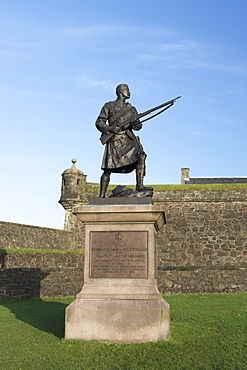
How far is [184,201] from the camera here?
77.4 ft

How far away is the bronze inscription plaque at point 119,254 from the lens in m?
6.72

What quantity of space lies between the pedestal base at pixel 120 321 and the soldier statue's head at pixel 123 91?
3.74 m

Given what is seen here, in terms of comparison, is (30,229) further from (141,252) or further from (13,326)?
(141,252)

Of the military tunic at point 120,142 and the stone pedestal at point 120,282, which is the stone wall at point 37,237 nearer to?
the military tunic at point 120,142

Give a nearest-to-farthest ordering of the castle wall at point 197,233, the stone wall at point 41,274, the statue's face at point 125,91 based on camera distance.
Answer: the statue's face at point 125,91, the stone wall at point 41,274, the castle wall at point 197,233

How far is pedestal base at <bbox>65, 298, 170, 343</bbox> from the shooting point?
249 inches

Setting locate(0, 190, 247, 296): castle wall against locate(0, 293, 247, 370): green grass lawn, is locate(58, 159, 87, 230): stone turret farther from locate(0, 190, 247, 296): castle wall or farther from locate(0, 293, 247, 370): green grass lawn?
locate(0, 293, 247, 370): green grass lawn

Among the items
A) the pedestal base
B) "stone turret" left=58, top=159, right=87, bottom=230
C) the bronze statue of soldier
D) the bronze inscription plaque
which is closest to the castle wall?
"stone turret" left=58, top=159, right=87, bottom=230

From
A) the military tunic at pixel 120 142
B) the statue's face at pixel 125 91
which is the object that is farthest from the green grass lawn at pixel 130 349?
the statue's face at pixel 125 91

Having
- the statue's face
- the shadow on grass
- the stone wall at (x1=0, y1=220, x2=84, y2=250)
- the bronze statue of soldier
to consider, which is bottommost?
the shadow on grass

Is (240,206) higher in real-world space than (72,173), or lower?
lower

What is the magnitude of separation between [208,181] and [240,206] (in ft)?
37.5

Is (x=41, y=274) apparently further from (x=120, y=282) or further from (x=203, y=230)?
(x=203, y=230)

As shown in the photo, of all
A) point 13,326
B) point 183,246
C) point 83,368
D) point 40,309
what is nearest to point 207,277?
point 183,246
